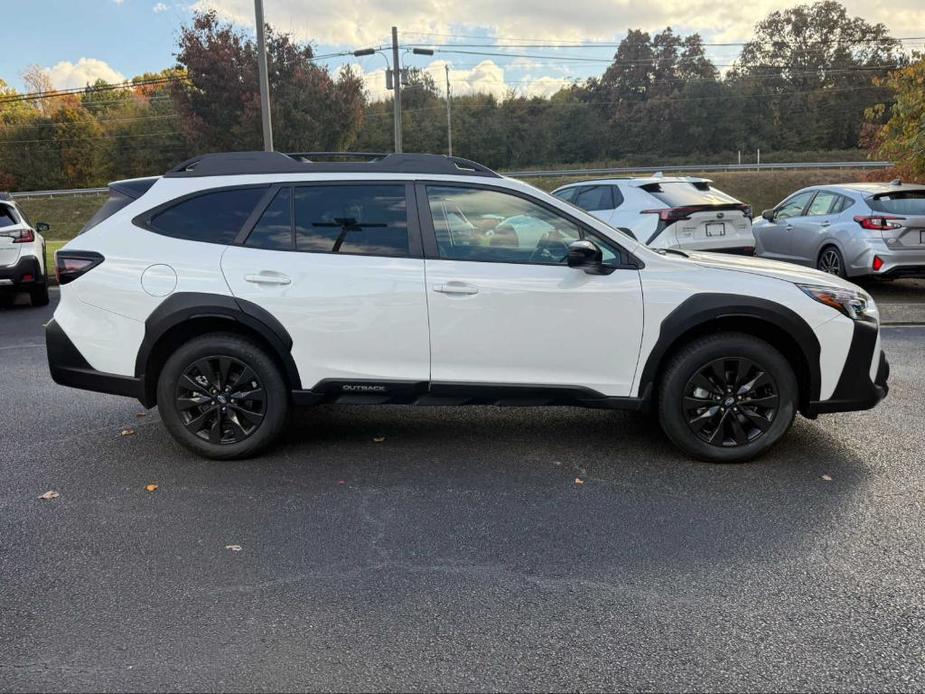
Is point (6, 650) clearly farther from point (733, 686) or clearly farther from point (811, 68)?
point (811, 68)

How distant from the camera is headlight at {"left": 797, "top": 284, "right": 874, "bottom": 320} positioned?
4.52 m

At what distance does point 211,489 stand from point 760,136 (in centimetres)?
6258

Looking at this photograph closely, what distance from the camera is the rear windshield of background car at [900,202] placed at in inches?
407

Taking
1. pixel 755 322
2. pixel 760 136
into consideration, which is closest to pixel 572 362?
pixel 755 322

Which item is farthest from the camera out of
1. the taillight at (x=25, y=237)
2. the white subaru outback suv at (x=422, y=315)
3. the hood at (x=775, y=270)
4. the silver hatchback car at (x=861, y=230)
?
the taillight at (x=25, y=237)

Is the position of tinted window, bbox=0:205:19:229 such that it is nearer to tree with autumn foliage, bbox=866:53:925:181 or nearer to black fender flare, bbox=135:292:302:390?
black fender flare, bbox=135:292:302:390

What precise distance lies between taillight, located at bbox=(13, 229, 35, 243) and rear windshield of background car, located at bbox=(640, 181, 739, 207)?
889 cm

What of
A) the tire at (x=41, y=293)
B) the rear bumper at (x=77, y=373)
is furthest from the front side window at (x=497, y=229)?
the tire at (x=41, y=293)

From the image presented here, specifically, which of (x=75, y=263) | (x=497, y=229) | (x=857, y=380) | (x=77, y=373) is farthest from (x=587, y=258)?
(x=77, y=373)

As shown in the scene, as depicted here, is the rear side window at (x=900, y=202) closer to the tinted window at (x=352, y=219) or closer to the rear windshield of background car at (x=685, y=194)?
the rear windshield of background car at (x=685, y=194)

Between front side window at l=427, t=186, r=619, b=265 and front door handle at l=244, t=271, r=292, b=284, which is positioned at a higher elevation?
front side window at l=427, t=186, r=619, b=265

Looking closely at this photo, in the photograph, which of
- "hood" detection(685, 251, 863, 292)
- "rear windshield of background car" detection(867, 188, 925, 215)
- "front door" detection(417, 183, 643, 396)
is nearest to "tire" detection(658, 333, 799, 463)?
"front door" detection(417, 183, 643, 396)

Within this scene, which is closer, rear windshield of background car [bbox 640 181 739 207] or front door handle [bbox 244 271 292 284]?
front door handle [bbox 244 271 292 284]

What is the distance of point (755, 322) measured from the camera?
181 inches
